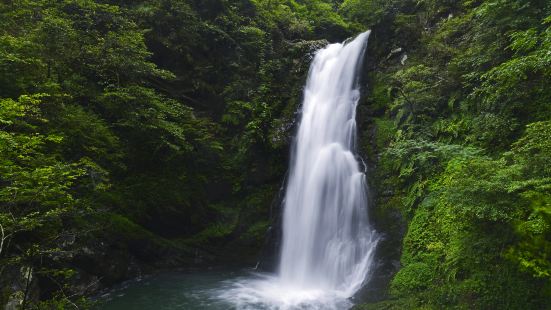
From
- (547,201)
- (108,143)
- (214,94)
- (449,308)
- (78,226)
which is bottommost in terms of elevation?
(449,308)

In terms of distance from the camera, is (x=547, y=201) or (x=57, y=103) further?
(x=57, y=103)

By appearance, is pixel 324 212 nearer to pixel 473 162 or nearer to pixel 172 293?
pixel 172 293

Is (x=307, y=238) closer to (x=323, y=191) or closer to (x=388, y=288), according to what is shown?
(x=323, y=191)

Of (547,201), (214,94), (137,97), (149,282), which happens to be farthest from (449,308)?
(214,94)

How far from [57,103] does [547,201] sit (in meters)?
10.8

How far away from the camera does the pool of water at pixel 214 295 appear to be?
9750mm

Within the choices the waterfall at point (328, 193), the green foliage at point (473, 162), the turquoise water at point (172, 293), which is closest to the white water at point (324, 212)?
the waterfall at point (328, 193)

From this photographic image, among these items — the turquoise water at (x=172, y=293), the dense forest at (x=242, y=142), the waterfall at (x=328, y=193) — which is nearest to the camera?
the dense forest at (x=242, y=142)

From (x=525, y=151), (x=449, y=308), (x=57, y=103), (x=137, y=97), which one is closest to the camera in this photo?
(x=525, y=151)

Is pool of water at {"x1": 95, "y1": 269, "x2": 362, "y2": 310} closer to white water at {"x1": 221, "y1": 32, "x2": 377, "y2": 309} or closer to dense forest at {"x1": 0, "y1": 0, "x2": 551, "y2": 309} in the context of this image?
white water at {"x1": 221, "y1": 32, "x2": 377, "y2": 309}

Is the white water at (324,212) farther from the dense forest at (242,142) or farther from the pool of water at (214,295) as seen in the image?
the dense forest at (242,142)

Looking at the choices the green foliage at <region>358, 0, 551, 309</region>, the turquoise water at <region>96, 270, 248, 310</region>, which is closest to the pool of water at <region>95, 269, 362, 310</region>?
the turquoise water at <region>96, 270, 248, 310</region>

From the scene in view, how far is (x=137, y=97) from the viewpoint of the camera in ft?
40.7

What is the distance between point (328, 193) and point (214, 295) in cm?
517
